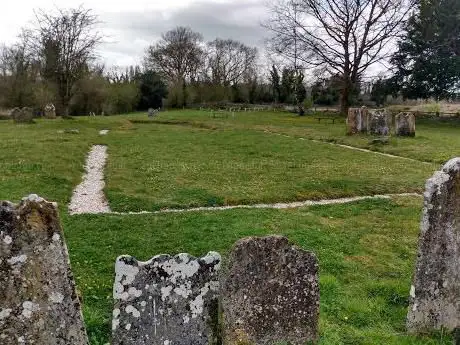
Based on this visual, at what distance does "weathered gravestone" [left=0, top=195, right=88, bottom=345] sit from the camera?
17.3ft

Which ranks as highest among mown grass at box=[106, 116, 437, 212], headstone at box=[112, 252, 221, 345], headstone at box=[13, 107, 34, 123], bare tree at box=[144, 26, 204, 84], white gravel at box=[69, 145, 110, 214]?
bare tree at box=[144, 26, 204, 84]

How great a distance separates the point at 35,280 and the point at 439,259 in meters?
5.47

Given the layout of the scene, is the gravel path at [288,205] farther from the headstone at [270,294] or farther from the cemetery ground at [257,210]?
the headstone at [270,294]

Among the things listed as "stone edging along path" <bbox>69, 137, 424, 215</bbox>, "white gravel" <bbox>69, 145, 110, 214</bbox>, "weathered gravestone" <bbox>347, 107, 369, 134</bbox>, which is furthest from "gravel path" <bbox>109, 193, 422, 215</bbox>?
"weathered gravestone" <bbox>347, 107, 369, 134</bbox>

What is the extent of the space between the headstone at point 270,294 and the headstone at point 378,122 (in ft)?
99.7

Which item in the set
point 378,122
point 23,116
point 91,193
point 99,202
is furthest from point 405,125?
point 23,116

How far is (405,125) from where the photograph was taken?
34.8 m

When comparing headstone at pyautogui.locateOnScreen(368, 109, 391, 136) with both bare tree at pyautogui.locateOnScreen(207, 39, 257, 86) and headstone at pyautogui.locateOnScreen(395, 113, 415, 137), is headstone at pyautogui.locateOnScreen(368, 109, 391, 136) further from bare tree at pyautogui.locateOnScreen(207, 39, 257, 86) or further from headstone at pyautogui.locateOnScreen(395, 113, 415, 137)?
bare tree at pyautogui.locateOnScreen(207, 39, 257, 86)

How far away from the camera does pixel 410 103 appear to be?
75375 mm

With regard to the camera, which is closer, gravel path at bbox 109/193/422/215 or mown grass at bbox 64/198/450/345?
mown grass at bbox 64/198/450/345

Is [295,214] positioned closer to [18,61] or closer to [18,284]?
[18,284]

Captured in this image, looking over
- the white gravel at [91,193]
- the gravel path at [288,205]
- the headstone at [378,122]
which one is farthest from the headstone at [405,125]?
the white gravel at [91,193]

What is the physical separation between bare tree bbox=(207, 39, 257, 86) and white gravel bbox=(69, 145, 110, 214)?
73866 mm

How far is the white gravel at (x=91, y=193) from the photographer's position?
48.3 feet
